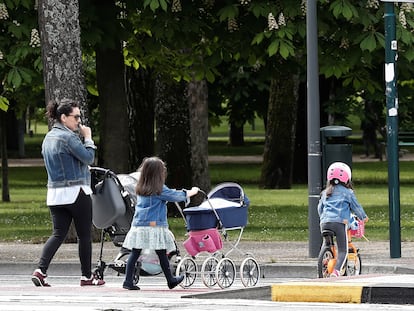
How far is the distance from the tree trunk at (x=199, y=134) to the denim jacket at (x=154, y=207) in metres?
17.0

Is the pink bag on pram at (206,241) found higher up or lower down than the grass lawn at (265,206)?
higher up

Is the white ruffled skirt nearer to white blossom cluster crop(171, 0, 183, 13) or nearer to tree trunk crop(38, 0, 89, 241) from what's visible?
tree trunk crop(38, 0, 89, 241)

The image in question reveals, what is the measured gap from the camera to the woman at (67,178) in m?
14.1

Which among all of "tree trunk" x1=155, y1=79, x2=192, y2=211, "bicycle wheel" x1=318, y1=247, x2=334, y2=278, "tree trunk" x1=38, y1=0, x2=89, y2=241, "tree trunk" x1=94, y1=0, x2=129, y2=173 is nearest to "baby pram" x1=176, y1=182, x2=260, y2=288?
"bicycle wheel" x1=318, y1=247, x2=334, y2=278

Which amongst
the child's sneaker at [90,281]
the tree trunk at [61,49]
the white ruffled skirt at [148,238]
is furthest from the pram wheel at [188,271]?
the tree trunk at [61,49]

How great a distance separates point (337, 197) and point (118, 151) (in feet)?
31.5

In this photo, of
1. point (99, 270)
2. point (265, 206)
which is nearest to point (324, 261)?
point (99, 270)

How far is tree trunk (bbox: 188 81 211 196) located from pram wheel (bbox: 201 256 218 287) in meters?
16.6

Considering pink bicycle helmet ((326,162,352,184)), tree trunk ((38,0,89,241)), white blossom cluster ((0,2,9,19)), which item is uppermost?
white blossom cluster ((0,2,9,19))

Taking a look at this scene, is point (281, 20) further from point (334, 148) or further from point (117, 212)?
point (117, 212)

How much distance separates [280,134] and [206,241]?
2515 centimetres

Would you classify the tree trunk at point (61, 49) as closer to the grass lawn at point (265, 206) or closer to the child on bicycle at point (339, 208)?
the grass lawn at point (265, 206)

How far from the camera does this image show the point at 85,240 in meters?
14.4

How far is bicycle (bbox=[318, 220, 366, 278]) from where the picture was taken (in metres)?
14.6
